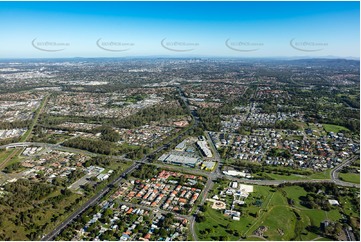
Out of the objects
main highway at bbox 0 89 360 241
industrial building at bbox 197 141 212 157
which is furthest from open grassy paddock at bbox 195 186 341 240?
industrial building at bbox 197 141 212 157

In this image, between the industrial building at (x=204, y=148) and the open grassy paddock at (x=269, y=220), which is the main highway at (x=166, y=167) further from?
the open grassy paddock at (x=269, y=220)

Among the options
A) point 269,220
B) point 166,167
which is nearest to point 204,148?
point 166,167

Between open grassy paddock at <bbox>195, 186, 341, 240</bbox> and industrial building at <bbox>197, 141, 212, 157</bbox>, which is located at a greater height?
industrial building at <bbox>197, 141, 212, 157</bbox>

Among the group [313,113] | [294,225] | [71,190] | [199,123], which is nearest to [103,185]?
[71,190]

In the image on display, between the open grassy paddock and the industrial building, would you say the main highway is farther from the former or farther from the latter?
the open grassy paddock

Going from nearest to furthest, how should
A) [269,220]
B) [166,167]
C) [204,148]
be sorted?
[269,220] → [166,167] → [204,148]

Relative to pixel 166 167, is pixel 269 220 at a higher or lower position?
lower

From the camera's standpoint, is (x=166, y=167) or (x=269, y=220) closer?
(x=269, y=220)

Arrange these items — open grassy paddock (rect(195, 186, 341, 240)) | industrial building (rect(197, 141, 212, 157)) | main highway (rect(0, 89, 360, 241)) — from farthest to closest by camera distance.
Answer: industrial building (rect(197, 141, 212, 157)) → main highway (rect(0, 89, 360, 241)) → open grassy paddock (rect(195, 186, 341, 240))

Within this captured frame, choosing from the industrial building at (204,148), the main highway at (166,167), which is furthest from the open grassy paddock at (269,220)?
the industrial building at (204,148)

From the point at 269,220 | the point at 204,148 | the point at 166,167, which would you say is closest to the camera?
the point at 269,220

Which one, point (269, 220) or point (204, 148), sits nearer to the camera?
point (269, 220)

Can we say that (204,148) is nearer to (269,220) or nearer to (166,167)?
(166,167)
